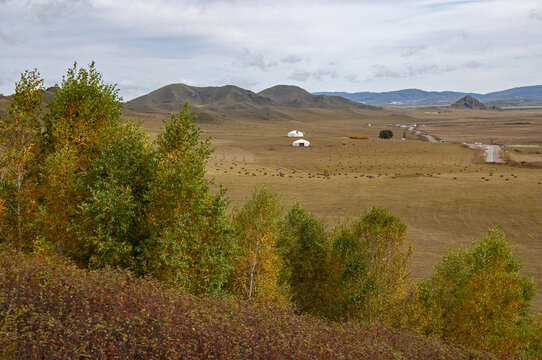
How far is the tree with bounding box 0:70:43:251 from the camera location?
17953 millimetres

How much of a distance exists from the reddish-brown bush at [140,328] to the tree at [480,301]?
7937 mm

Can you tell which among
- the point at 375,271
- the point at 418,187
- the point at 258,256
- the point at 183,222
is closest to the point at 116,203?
the point at 183,222

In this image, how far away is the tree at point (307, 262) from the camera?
1049 inches

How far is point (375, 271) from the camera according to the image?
2228 centimetres

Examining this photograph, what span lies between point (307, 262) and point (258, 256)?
6153mm

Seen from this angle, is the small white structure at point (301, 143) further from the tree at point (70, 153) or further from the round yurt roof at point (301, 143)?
the tree at point (70, 153)

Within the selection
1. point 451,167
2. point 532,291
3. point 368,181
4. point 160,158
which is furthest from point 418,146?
point 160,158

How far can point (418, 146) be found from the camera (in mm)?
118750

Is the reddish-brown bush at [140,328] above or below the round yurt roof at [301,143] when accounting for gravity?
below

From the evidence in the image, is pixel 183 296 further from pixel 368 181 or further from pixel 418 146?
pixel 418 146

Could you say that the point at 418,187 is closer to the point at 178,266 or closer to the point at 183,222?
the point at 183,222

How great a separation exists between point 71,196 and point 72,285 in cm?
669

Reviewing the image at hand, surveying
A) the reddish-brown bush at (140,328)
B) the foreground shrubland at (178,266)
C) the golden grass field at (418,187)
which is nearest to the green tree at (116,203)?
the foreground shrubland at (178,266)

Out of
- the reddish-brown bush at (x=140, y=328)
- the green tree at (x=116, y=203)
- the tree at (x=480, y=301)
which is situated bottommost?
the tree at (x=480, y=301)
